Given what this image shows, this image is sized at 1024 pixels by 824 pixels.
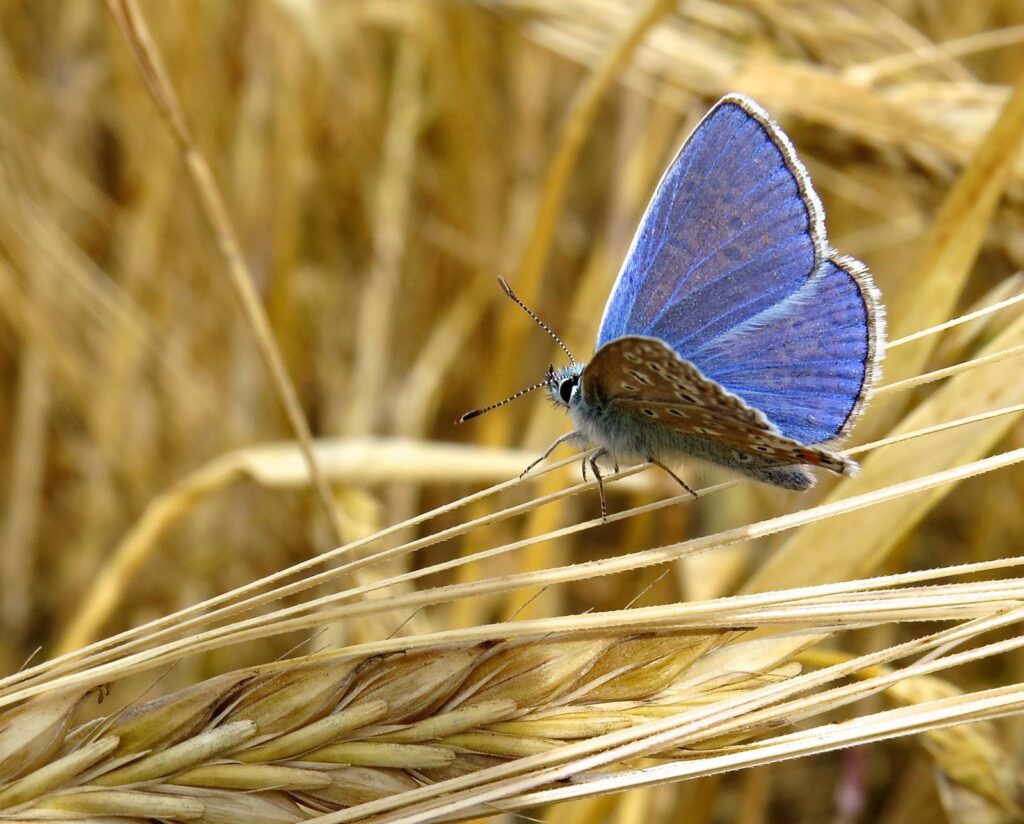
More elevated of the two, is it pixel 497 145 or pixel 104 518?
pixel 497 145

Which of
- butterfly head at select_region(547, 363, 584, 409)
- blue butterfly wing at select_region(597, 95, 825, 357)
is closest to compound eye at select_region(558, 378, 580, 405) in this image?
butterfly head at select_region(547, 363, 584, 409)

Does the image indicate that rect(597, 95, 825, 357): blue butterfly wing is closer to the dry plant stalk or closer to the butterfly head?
the butterfly head

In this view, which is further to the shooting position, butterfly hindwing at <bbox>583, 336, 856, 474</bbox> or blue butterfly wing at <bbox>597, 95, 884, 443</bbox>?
blue butterfly wing at <bbox>597, 95, 884, 443</bbox>

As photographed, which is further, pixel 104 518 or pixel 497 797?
pixel 104 518

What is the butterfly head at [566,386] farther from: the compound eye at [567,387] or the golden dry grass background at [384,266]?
the golden dry grass background at [384,266]

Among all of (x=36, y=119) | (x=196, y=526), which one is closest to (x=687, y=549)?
(x=196, y=526)

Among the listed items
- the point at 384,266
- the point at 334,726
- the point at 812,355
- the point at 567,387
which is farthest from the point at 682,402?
the point at 384,266

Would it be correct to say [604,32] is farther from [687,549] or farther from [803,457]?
[687,549]
